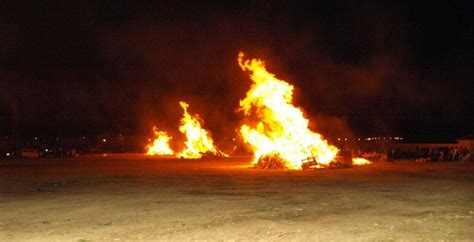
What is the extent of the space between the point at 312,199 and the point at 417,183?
7359 millimetres

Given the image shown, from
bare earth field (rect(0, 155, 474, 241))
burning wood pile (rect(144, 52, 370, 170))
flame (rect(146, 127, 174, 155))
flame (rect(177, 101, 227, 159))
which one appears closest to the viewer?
bare earth field (rect(0, 155, 474, 241))

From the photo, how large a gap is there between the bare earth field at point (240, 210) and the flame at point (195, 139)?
104ft

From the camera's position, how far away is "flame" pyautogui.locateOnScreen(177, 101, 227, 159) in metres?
54.2

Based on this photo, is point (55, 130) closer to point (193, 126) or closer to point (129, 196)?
point (193, 126)

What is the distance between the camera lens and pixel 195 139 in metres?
55.5

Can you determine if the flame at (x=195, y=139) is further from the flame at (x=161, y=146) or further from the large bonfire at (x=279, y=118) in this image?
the large bonfire at (x=279, y=118)

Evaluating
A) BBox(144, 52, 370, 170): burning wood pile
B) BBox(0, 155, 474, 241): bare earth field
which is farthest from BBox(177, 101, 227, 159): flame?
BBox(0, 155, 474, 241): bare earth field

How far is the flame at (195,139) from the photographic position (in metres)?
54.2

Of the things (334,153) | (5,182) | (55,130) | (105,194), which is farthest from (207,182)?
(55,130)

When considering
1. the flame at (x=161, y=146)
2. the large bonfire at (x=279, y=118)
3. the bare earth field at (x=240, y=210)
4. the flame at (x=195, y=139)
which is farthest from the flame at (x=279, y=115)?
the flame at (x=161, y=146)

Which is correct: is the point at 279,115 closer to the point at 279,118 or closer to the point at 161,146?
the point at 279,118

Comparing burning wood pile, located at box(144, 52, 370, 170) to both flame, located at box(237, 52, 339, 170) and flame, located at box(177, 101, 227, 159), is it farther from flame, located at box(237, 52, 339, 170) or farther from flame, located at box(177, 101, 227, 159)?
flame, located at box(177, 101, 227, 159)

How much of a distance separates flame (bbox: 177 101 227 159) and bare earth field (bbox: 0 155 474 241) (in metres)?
31.6

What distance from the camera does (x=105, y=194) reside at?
1823 cm
